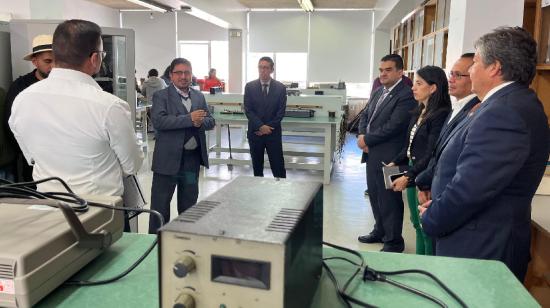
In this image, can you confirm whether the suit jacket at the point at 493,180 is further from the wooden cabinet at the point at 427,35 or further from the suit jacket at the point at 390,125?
the wooden cabinet at the point at 427,35

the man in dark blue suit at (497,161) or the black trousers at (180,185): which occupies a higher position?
the man in dark blue suit at (497,161)

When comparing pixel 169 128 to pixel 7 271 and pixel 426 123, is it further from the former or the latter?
pixel 7 271

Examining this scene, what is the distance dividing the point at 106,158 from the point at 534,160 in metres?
1.48

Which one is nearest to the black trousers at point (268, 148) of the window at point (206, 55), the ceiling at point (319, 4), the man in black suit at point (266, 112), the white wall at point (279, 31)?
the man in black suit at point (266, 112)

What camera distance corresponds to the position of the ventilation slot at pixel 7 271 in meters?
0.79

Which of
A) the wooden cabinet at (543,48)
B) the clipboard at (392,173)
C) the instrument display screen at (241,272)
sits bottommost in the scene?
the clipboard at (392,173)

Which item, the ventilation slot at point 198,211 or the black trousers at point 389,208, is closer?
the ventilation slot at point 198,211

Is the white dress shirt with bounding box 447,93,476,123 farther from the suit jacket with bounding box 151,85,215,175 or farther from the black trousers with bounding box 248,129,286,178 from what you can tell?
the black trousers with bounding box 248,129,286,178

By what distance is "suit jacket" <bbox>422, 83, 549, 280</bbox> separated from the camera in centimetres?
133

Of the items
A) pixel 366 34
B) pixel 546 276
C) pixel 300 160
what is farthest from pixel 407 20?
pixel 546 276

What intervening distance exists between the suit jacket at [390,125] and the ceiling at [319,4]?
23.2 ft

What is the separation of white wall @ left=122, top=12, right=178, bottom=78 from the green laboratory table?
34.9 ft

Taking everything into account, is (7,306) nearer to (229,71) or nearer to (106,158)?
(106,158)

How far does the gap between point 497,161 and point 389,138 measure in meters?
1.57
